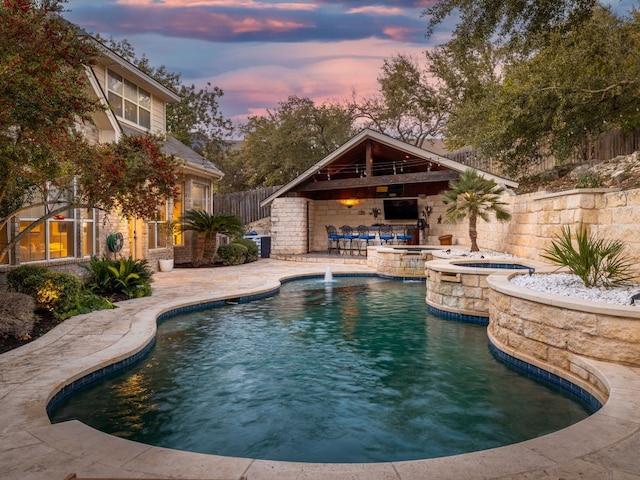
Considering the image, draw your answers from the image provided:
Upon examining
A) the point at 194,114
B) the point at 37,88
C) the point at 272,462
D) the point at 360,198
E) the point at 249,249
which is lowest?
the point at 272,462

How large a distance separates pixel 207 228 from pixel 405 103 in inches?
669

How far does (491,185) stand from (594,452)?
9.25 meters

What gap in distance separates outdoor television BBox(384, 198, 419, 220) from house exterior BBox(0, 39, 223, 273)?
7.49m

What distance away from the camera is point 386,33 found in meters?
11.8

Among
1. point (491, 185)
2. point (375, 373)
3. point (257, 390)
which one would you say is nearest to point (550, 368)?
point (375, 373)

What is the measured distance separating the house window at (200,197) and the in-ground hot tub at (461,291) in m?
10.3

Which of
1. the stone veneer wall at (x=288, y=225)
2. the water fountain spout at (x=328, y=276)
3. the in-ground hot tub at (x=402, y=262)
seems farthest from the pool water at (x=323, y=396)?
the stone veneer wall at (x=288, y=225)

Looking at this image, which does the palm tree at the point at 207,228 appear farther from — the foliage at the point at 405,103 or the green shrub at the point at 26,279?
the foliage at the point at 405,103

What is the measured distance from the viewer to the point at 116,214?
36.1 ft

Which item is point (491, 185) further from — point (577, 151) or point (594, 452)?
point (594, 452)

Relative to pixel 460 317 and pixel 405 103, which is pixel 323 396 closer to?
pixel 460 317

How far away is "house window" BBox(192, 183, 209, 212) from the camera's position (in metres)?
16.4

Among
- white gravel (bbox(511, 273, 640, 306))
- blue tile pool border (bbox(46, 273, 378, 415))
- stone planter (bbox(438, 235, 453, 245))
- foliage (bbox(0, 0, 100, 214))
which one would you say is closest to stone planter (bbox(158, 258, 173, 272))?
blue tile pool border (bbox(46, 273, 378, 415))

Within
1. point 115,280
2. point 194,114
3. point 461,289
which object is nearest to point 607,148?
point 461,289
